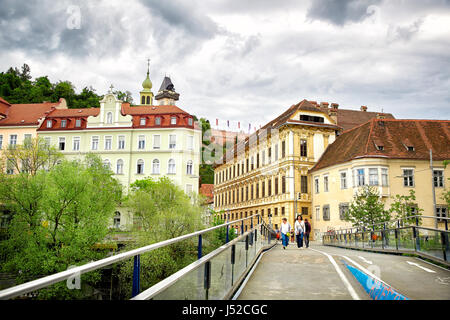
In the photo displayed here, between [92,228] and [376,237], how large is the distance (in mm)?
22502

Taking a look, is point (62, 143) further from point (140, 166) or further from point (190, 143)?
point (190, 143)

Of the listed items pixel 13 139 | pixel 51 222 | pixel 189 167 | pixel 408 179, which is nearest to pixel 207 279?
pixel 51 222

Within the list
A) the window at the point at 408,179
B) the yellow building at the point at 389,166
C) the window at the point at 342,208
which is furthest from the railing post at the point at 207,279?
the window at the point at 408,179

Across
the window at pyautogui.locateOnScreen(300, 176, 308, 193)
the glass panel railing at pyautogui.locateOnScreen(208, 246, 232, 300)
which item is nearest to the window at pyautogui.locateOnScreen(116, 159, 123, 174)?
the window at pyautogui.locateOnScreen(300, 176, 308, 193)

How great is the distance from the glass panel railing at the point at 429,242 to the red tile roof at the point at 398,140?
87.5 feet

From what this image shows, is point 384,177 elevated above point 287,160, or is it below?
below

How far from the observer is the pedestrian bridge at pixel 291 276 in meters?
3.77

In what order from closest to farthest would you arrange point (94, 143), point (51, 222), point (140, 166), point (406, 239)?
point (406, 239) → point (51, 222) → point (140, 166) → point (94, 143)

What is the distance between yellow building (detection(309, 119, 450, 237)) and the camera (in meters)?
39.1

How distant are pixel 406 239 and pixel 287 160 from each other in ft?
114

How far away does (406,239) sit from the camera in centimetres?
1506

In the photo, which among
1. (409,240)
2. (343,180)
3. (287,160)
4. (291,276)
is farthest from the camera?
(287,160)

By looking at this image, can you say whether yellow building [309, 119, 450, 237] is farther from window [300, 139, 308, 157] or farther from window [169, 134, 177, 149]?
window [169, 134, 177, 149]
